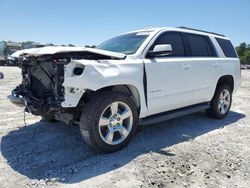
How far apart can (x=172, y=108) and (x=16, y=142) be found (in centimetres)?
273

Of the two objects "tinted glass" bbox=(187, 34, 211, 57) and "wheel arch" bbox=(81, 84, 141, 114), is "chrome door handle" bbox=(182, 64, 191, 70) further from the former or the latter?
"wheel arch" bbox=(81, 84, 141, 114)

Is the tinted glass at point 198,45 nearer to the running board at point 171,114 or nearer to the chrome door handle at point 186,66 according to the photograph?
the chrome door handle at point 186,66

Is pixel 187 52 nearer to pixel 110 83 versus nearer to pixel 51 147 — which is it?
pixel 110 83

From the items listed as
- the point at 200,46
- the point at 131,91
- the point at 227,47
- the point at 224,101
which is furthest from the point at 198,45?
the point at 131,91

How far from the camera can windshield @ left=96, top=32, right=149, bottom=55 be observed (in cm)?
446

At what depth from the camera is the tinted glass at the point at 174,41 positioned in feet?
15.3

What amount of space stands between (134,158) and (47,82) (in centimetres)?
172

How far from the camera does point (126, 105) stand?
3.97 m

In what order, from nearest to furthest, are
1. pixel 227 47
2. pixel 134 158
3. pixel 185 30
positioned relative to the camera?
Result: pixel 134 158 → pixel 185 30 → pixel 227 47

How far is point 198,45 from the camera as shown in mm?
5547

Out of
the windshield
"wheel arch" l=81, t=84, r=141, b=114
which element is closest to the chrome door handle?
the windshield

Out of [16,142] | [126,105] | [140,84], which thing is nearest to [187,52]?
[140,84]

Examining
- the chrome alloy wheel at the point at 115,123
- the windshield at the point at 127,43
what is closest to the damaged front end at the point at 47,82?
the chrome alloy wheel at the point at 115,123

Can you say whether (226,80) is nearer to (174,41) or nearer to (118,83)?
(174,41)
